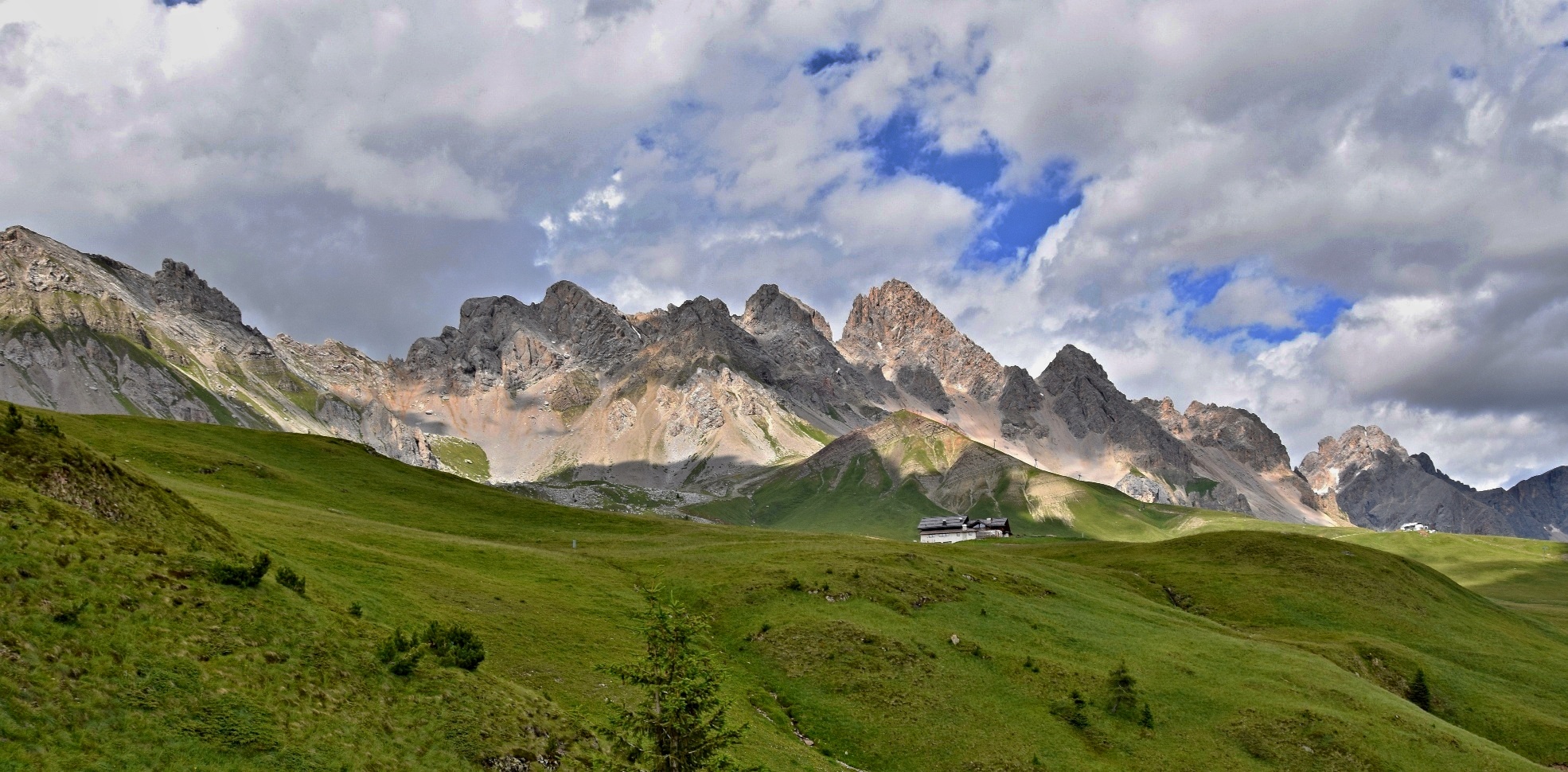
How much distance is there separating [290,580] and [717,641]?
3415 cm

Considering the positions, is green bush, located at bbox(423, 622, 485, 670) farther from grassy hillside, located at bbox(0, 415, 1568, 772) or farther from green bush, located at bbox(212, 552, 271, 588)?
Answer: green bush, located at bbox(212, 552, 271, 588)

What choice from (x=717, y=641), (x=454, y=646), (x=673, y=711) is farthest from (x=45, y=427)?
(x=717, y=641)

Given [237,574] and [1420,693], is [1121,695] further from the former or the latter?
[237,574]

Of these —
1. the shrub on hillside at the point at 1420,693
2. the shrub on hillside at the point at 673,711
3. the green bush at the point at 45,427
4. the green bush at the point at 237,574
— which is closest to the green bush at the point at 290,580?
the green bush at the point at 237,574

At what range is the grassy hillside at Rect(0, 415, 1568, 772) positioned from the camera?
25.1 meters

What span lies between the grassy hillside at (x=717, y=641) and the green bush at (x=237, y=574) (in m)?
0.67

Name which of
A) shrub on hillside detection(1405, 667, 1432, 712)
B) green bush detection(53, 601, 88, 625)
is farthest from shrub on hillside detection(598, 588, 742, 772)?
shrub on hillside detection(1405, 667, 1432, 712)

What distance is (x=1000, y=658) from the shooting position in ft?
208

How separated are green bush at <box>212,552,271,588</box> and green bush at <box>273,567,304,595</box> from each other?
2.02 m

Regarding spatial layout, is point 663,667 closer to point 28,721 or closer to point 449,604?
point 28,721

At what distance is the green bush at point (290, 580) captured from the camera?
110ft

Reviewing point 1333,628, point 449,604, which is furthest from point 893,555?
point 1333,628

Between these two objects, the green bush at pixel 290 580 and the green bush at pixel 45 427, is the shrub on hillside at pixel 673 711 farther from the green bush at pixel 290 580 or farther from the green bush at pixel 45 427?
the green bush at pixel 45 427

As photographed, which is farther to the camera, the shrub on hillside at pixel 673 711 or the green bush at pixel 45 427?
the green bush at pixel 45 427
